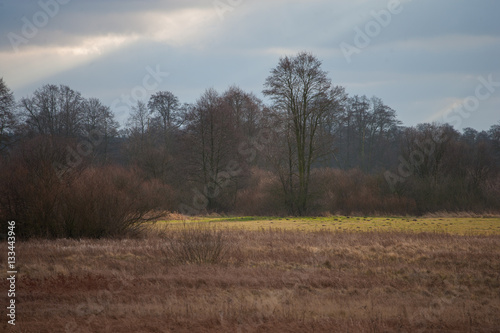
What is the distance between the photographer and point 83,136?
4869cm

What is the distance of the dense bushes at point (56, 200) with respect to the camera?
851 inches

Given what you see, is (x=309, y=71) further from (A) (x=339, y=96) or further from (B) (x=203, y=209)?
(B) (x=203, y=209)

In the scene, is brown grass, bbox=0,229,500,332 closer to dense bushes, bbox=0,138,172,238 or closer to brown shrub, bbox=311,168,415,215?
dense bushes, bbox=0,138,172,238

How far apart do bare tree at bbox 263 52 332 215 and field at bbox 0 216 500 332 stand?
20.3 metres

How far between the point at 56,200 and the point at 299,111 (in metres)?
24.0

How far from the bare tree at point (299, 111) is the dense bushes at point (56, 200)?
19.1 meters

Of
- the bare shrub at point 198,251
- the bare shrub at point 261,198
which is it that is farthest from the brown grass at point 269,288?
the bare shrub at point 261,198

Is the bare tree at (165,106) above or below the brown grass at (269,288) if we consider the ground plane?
above

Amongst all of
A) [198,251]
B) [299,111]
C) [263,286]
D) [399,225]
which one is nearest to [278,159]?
[299,111]

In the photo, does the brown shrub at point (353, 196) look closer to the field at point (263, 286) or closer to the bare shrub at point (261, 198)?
the bare shrub at point (261, 198)

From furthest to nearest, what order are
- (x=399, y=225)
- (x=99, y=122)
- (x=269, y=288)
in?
(x=99, y=122)
(x=399, y=225)
(x=269, y=288)

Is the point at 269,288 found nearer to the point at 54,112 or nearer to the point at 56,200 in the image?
the point at 56,200

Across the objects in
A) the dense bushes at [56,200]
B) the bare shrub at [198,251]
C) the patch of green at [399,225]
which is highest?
the dense bushes at [56,200]

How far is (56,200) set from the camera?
22.0 meters
